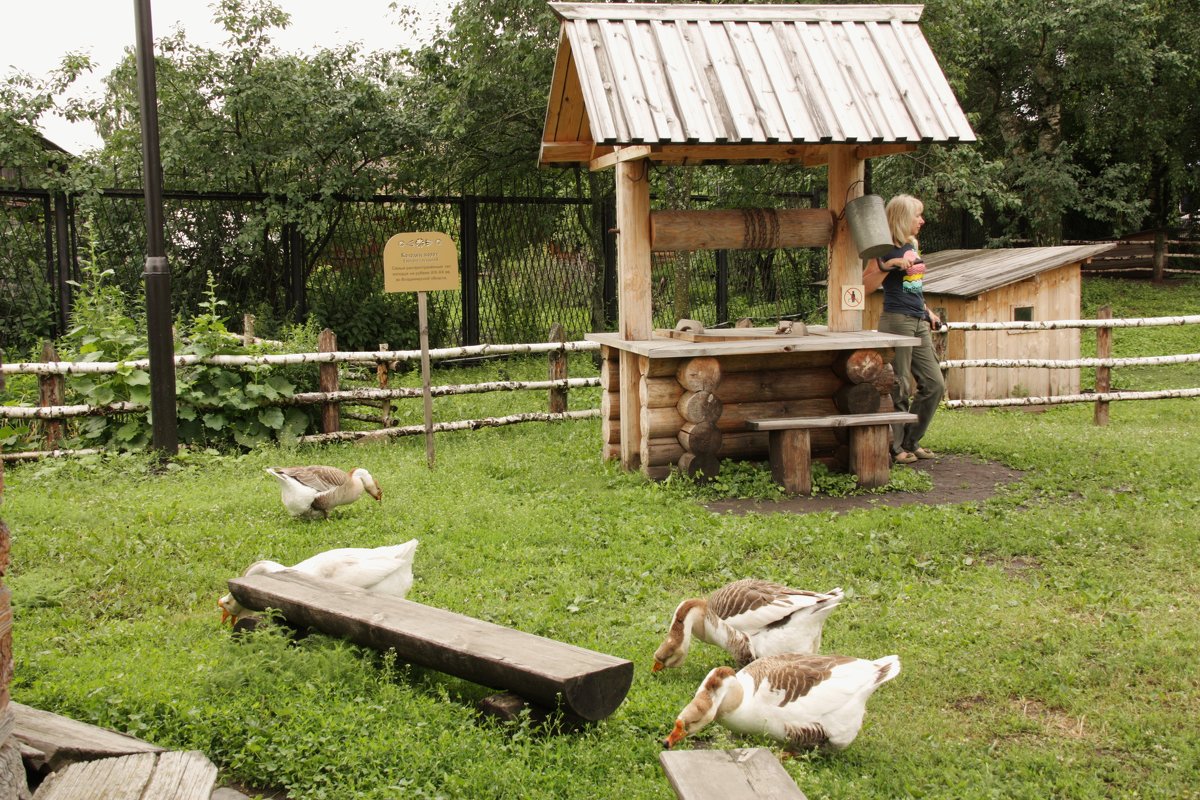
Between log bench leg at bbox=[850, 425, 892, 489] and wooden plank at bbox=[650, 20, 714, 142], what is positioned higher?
wooden plank at bbox=[650, 20, 714, 142]

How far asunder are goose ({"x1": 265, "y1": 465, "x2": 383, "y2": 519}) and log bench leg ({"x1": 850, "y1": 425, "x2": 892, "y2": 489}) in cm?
390

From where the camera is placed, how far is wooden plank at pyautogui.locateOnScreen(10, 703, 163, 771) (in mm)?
3912

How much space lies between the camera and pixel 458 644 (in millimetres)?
4559

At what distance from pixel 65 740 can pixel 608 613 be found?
284 centimetres

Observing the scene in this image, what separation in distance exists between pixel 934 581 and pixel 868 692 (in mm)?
2428

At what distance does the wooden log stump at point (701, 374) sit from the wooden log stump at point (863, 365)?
3.74 feet

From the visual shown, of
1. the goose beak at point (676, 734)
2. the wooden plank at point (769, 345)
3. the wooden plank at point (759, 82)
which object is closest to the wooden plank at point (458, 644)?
the goose beak at point (676, 734)

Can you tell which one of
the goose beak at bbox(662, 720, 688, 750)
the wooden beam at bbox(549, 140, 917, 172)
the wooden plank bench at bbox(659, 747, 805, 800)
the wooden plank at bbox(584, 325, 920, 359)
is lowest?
the goose beak at bbox(662, 720, 688, 750)

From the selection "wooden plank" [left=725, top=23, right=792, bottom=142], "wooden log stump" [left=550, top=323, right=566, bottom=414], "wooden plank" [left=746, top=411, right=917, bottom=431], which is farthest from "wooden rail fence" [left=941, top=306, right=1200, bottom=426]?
"wooden plank" [left=725, top=23, right=792, bottom=142]

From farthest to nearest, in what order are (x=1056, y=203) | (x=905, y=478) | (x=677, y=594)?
(x=1056, y=203) < (x=905, y=478) < (x=677, y=594)

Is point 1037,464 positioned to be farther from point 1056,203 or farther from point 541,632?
point 1056,203

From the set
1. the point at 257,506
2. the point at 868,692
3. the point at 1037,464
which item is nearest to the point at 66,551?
the point at 257,506

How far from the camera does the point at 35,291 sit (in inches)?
548

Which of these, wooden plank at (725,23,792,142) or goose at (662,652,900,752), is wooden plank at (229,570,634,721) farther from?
wooden plank at (725,23,792,142)
